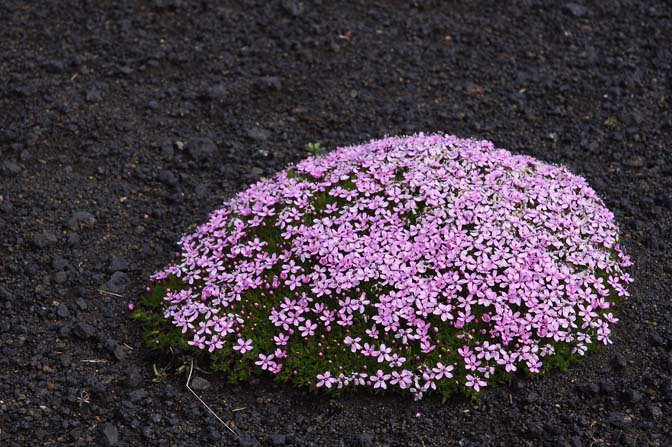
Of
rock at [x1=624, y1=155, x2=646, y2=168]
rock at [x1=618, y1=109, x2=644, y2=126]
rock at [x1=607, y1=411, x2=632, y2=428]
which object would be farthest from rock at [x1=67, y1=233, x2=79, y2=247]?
rock at [x1=618, y1=109, x2=644, y2=126]

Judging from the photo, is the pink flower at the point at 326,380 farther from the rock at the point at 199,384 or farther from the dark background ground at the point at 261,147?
the rock at the point at 199,384

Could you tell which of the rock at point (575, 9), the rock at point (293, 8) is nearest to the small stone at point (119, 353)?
the rock at point (293, 8)

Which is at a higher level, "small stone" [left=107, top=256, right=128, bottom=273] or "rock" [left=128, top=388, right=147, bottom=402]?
"rock" [left=128, top=388, right=147, bottom=402]

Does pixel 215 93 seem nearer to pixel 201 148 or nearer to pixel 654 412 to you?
pixel 201 148

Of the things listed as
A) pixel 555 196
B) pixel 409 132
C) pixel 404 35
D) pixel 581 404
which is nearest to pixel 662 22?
pixel 404 35

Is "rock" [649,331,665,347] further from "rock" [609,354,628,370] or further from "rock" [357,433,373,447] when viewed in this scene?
"rock" [357,433,373,447]

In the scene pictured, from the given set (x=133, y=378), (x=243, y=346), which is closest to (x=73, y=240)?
(x=133, y=378)
